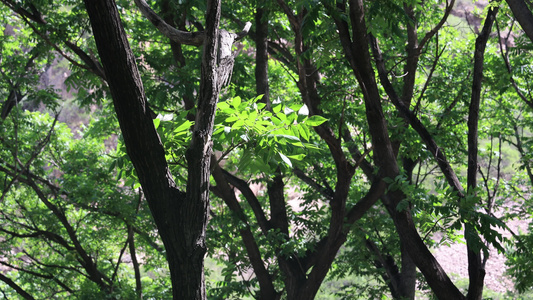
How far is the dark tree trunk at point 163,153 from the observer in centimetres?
252

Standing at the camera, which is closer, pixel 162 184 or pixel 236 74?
pixel 162 184

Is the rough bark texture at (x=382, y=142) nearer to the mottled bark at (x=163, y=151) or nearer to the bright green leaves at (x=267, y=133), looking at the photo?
the bright green leaves at (x=267, y=133)

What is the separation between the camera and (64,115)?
129 feet

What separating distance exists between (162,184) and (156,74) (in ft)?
18.9

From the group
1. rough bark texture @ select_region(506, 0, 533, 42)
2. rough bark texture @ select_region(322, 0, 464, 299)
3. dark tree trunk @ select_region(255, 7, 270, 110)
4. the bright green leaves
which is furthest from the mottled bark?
dark tree trunk @ select_region(255, 7, 270, 110)

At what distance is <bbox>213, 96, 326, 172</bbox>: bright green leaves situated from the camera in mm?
2604

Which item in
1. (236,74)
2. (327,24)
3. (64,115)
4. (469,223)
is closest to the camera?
(469,223)

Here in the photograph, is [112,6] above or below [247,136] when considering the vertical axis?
above

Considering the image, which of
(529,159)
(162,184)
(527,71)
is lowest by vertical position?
(162,184)

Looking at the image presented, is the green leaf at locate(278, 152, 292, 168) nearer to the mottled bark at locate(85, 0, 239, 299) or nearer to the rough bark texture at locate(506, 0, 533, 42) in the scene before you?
the mottled bark at locate(85, 0, 239, 299)

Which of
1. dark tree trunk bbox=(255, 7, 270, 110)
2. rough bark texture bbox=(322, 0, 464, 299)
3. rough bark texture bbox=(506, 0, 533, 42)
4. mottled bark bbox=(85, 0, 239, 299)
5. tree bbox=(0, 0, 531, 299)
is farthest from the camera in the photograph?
dark tree trunk bbox=(255, 7, 270, 110)

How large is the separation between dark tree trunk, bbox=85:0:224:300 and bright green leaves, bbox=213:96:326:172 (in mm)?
140

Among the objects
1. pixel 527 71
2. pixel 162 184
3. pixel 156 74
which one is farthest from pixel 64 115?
pixel 162 184

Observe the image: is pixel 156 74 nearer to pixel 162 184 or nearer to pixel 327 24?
pixel 327 24
